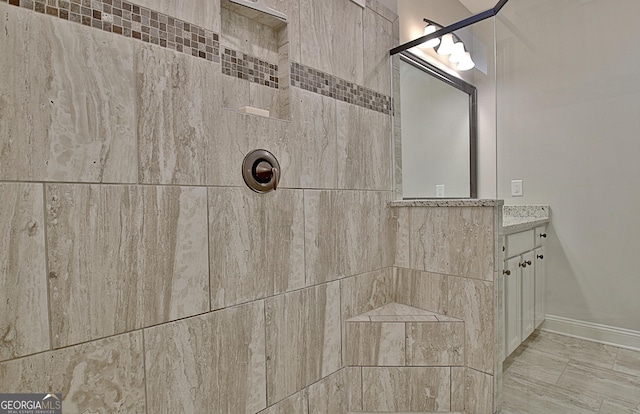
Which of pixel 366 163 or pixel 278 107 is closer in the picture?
pixel 278 107

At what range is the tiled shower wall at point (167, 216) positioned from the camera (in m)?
0.85

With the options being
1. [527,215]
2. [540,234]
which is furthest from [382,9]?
[540,234]

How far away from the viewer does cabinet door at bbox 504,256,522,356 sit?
1777 mm

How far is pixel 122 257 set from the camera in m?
0.99

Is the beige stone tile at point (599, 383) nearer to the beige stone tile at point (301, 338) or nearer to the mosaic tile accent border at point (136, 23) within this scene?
the beige stone tile at point (301, 338)

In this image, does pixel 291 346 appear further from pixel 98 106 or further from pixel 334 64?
pixel 334 64

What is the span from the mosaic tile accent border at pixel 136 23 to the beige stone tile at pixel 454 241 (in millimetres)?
1328

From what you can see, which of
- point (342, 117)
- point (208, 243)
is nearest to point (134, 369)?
point (208, 243)

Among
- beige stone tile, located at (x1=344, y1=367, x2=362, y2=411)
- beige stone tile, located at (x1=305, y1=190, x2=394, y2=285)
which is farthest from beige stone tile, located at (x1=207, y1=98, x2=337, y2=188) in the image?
beige stone tile, located at (x1=344, y1=367, x2=362, y2=411)

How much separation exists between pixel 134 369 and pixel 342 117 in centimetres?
139

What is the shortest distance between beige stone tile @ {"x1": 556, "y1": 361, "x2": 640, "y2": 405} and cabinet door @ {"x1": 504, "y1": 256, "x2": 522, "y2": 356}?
0.29 metres

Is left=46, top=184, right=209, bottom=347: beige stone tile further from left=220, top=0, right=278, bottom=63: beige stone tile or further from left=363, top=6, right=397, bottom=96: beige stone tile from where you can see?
left=363, top=6, right=397, bottom=96: beige stone tile

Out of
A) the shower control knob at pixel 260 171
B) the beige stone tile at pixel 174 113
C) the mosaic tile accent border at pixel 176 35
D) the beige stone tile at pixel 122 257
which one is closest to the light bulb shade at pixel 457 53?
the mosaic tile accent border at pixel 176 35

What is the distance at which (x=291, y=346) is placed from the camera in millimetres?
1453
